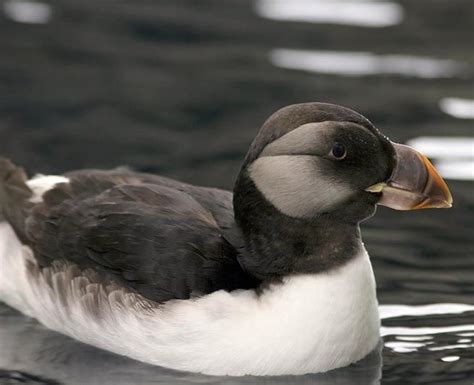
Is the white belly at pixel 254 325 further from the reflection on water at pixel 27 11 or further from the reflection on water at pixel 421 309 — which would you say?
the reflection on water at pixel 27 11

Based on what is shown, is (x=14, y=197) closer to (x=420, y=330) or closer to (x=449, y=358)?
(x=420, y=330)

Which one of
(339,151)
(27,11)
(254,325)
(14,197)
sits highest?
(339,151)

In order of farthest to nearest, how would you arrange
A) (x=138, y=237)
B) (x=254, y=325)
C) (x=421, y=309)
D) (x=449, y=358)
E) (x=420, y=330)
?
(x=421, y=309)
(x=420, y=330)
(x=449, y=358)
(x=138, y=237)
(x=254, y=325)

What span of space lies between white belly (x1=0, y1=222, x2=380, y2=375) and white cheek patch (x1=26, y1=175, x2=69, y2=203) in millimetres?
712

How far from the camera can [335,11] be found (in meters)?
13.5

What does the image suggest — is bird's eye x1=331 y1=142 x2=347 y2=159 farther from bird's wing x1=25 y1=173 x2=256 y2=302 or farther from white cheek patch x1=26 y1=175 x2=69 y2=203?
white cheek patch x1=26 y1=175 x2=69 y2=203

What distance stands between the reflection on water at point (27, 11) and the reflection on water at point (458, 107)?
4.13m

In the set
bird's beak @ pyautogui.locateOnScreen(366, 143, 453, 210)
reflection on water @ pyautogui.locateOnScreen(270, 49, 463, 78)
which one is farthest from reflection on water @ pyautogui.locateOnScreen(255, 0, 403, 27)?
bird's beak @ pyautogui.locateOnScreen(366, 143, 453, 210)

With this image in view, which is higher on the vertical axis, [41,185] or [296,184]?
[296,184]

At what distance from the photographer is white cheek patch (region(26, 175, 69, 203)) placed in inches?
290

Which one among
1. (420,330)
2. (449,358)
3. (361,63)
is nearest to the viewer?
(449,358)

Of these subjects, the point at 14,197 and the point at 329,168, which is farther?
the point at 14,197

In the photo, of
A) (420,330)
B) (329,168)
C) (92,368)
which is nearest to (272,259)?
(329,168)

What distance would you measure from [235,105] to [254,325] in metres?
4.84
